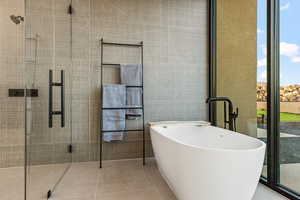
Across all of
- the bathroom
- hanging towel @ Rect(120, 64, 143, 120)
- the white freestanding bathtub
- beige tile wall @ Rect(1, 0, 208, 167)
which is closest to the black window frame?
the bathroom

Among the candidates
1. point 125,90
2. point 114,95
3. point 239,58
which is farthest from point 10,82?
point 239,58

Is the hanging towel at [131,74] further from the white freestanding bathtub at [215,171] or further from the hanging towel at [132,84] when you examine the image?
the white freestanding bathtub at [215,171]

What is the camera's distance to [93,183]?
1.94m

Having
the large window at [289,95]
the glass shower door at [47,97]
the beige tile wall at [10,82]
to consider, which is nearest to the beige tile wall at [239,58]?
the large window at [289,95]

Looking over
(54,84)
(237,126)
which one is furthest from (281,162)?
(54,84)

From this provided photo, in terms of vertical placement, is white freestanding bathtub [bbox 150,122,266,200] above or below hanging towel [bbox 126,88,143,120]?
below

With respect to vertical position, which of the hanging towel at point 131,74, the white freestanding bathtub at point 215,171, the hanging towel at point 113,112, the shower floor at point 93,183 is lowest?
the shower floor at point 93,183

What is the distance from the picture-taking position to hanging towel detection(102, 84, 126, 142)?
2.44 meters

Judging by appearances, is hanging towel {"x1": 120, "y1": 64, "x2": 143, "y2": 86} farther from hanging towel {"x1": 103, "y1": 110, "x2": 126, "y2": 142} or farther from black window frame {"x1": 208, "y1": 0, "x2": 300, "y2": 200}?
black window frame {"x1": 208, "y1": 0, "x2": 300, "y2": 200}

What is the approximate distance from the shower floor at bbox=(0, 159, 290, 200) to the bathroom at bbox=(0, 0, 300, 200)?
0.04 feet

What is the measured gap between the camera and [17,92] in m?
2.24

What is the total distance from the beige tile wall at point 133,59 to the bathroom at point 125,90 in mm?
14

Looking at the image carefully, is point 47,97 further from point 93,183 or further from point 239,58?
point 239,58

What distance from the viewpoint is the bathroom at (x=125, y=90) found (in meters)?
1.53
